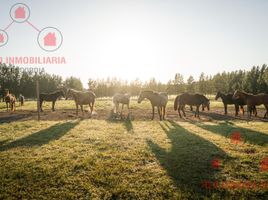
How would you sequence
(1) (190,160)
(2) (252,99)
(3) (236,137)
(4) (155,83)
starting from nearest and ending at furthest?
(1) (190,160)
(3) (236,137)
(2) (252,99)
(4) (155,83)

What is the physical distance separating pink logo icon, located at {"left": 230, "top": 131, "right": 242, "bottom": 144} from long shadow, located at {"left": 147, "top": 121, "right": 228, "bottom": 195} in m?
1.47

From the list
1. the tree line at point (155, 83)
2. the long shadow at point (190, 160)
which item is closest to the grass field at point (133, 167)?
the long shadow at point (190, 160)

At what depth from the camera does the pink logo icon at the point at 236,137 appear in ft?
33.9

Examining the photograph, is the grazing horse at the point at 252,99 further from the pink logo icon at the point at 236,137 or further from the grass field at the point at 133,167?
the grass field at the point at 133,167

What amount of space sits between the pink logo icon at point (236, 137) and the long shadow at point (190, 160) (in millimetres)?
1474

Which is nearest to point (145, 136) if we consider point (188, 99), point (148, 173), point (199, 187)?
point (148, 173)

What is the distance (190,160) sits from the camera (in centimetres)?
762

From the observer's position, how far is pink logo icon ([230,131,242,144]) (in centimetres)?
1034

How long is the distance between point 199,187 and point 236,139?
20.3 ft

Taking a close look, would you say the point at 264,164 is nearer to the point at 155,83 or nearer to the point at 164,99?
the point at 164,99

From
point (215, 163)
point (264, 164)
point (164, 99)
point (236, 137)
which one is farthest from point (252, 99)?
point (215, 163)

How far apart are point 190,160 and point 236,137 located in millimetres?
5042
